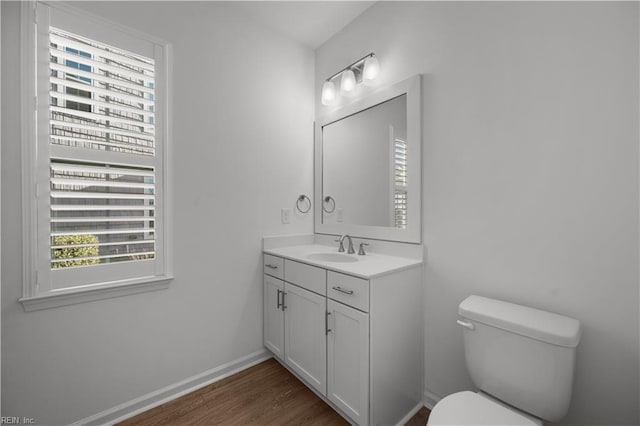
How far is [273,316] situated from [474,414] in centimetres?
136

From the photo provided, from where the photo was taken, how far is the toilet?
3.30 ft

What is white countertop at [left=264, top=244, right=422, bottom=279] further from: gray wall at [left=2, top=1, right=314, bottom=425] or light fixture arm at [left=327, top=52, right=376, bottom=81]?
light fixture arm at [left=327, top=52, right=376, bottom=81]

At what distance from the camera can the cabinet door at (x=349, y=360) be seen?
135 centimetres

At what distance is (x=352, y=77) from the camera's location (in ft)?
6.59

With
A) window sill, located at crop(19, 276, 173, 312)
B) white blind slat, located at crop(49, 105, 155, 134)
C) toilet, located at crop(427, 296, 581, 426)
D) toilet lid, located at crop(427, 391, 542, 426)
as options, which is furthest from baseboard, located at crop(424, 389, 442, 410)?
white blind slat, located at crop(49, 105, 155, 134)

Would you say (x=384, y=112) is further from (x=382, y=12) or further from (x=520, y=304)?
(x=520, y=304)

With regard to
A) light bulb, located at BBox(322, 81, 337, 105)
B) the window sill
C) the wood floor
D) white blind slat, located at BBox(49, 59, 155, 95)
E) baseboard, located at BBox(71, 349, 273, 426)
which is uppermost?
light bulb, located at BBox(322, 81, 337, 105)

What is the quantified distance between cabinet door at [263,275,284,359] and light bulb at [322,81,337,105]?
147cm

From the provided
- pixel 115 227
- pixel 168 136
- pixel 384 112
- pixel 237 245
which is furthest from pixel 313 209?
pixel 115 227

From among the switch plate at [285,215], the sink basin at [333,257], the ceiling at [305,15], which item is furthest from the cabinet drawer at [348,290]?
the ceiling at [305,15]

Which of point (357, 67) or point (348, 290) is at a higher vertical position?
point (357, 67)

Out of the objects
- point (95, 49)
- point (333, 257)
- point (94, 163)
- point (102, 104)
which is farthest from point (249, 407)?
point (95, 49)

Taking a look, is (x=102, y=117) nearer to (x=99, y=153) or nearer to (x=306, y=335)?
(x=99, y=153)

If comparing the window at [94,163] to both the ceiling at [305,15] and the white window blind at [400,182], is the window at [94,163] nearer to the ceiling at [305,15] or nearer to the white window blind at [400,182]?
the ceiling at [305,15]
